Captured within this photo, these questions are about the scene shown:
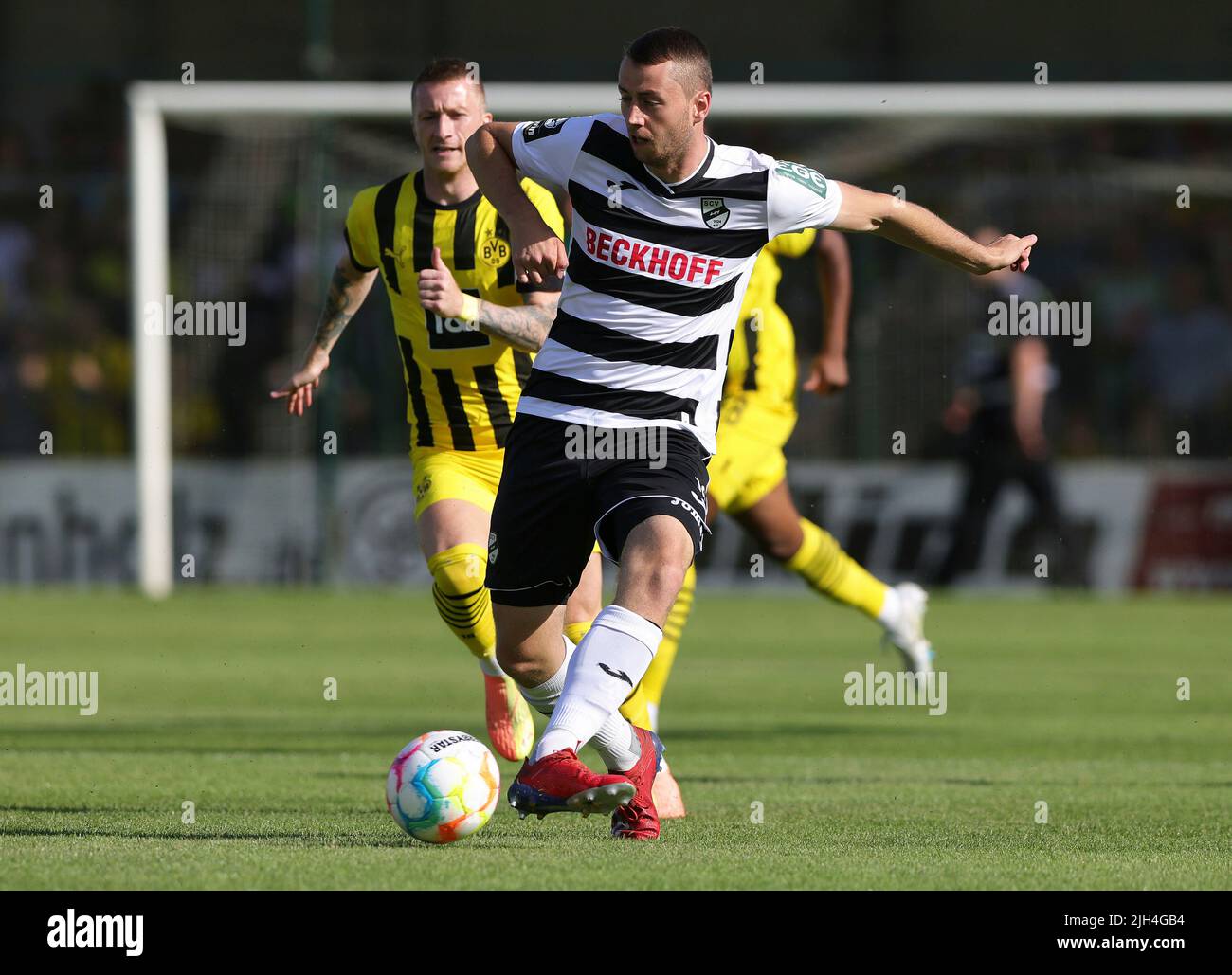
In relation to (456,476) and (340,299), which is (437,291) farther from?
(340,299)

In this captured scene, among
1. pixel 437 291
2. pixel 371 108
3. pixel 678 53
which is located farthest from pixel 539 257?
pixel 371 108

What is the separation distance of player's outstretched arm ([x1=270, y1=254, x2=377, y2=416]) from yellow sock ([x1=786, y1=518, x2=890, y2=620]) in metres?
3.00

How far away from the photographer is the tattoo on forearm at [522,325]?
254 inches

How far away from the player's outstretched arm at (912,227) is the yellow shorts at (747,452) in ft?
10.2

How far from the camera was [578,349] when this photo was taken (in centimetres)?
597

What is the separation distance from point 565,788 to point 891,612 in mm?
5135

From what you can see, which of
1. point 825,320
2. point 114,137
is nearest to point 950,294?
point 114,137

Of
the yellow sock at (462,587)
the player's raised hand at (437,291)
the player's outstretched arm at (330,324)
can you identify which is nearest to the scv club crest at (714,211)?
the player's raised hand at (437,291)

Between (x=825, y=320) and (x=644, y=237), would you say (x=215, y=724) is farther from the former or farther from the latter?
(x=644, y=237)

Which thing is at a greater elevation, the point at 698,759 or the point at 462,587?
the point at 462,587

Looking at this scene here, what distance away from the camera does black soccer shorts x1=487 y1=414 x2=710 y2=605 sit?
583 cm

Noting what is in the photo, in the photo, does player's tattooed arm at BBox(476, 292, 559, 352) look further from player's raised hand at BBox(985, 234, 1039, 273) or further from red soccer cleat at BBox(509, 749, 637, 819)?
red soccer cleat at BBox(509, 749, 637, 819)

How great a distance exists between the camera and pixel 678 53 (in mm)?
5715
